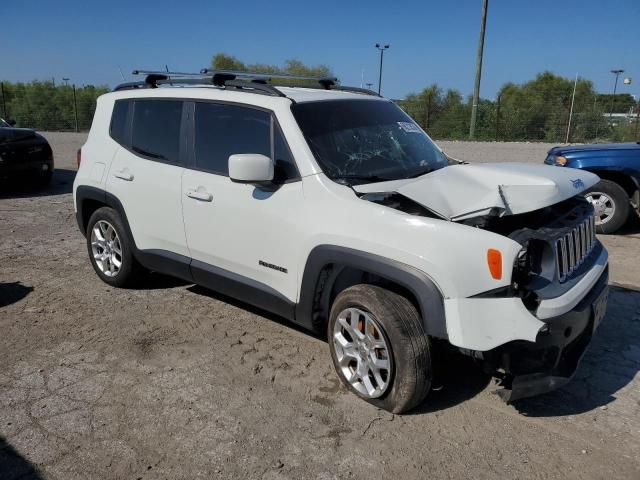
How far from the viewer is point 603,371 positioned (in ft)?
12.6

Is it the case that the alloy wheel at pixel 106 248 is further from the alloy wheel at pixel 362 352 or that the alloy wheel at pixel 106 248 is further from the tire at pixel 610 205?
the tire at pixel 610 205

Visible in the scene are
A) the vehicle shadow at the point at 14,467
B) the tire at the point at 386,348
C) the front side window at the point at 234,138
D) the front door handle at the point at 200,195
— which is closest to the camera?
the vehicle shadow at the point at 14,467

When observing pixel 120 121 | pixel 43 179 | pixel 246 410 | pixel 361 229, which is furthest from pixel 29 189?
pixel 361 229

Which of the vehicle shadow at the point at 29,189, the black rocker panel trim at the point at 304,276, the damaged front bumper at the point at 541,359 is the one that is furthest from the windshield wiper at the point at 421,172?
the vehicle shadow at the point at 29,189

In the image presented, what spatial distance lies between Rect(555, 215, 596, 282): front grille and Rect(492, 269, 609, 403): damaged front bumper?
0.22m

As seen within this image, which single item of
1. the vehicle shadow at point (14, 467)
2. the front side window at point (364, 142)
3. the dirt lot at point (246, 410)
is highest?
the front side window at point (364, 142)

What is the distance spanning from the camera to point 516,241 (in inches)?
115

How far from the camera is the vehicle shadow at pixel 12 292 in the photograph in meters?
5.12

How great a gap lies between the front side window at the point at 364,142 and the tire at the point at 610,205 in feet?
12.8

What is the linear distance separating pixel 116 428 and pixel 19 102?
32983 mm

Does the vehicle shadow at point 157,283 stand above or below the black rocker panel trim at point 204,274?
below

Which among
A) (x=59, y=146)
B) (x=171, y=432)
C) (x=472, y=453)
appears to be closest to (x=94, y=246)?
(x=171, y=432)

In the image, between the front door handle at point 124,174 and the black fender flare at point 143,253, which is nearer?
the black fender flare at point 143,253

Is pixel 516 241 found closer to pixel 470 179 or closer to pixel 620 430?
pixel 470 179
